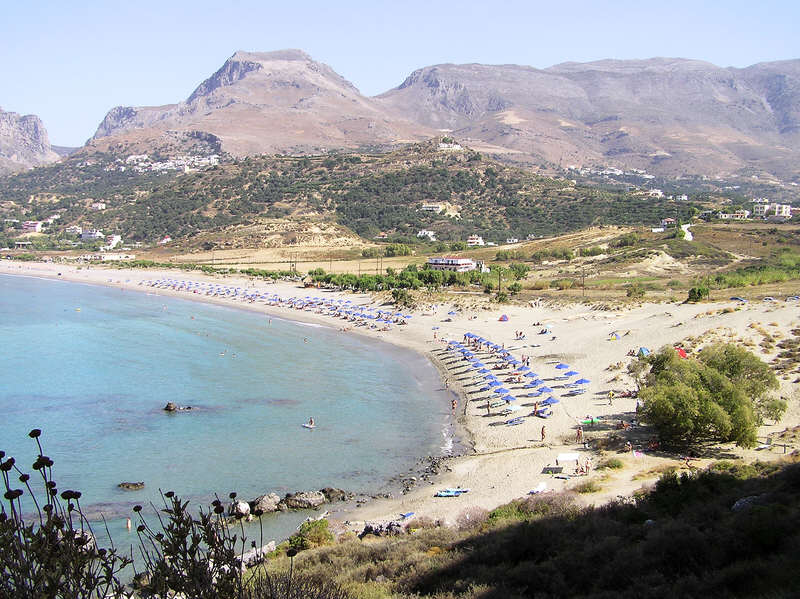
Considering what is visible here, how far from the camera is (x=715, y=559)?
448 inches

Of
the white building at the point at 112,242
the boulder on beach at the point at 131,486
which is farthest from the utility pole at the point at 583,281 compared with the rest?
the white building at the point at 112,242

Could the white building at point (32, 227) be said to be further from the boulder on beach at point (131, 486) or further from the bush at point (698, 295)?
the boulder on beach at point (131, 486)

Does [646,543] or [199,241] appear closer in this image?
[646,543]

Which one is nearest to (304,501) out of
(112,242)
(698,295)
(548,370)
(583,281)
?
(548,370)

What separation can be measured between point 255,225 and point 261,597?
128 metres

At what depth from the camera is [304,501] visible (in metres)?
23.5

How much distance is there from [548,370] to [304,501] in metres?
20.6

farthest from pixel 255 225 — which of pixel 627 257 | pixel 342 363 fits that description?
pixel 342 363

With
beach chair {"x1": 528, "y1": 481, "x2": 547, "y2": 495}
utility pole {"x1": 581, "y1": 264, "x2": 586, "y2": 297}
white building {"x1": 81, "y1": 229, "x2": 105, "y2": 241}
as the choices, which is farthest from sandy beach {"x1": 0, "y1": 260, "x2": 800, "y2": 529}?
white building {"x1": 81, "y1": 229, "x2": 105, "y2": 241}

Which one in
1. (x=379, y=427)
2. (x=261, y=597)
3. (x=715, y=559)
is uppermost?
(x=261, y=597)

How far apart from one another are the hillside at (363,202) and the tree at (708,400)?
9755cm

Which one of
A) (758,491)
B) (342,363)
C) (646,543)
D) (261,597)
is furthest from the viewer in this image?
(342,363)

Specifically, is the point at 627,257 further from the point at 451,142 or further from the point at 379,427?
the point at 451,142

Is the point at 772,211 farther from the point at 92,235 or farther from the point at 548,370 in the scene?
the point at 92,235
